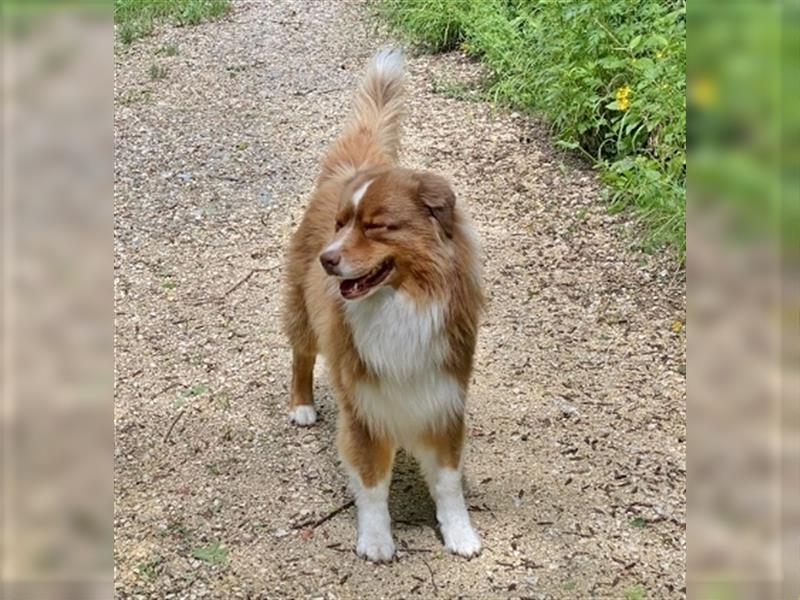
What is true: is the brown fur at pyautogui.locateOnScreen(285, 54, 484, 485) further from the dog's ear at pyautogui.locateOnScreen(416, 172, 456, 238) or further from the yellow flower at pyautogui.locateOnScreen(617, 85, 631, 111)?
the yellow flower at pyautogui.locateOnScreen(617, 85, 631, 111)

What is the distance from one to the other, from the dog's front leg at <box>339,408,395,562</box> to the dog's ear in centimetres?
83

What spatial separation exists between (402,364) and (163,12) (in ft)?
25.1

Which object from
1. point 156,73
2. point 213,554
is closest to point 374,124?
point 213,554

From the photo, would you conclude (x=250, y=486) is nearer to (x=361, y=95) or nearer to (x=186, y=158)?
(x=361, y=95)

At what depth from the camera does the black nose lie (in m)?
2.85

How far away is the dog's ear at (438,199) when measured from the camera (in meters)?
2.93

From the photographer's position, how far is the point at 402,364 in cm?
305

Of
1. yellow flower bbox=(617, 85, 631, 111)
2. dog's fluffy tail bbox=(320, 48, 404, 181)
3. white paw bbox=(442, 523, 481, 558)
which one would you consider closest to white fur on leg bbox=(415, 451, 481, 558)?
white paw bbox=(442, 523, 481, 558)

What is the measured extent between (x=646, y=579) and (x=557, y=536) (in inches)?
14.5

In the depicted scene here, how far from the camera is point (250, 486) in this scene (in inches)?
146
